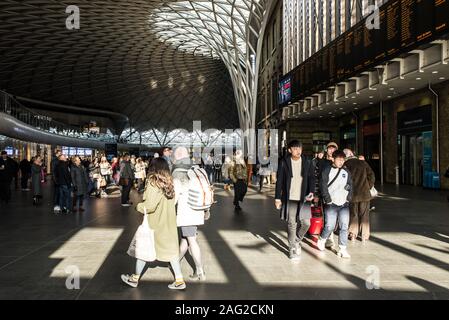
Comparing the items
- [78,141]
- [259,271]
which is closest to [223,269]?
[259,271]

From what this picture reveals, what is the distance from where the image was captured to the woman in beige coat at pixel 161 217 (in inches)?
206

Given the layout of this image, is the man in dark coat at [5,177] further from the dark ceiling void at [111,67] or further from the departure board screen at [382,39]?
the dark ceiling void at [111,67]

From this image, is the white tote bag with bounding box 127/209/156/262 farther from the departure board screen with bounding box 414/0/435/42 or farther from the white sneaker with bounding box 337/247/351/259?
the departure board screen with bounding box 414/0/435/42

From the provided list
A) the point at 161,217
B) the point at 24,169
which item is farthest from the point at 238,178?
the point at 24,169

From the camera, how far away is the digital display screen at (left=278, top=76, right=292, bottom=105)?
30.6 meters

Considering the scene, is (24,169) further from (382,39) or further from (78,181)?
(382,39)

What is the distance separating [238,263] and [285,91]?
26246 mm

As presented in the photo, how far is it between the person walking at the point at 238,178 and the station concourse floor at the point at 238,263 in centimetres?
252

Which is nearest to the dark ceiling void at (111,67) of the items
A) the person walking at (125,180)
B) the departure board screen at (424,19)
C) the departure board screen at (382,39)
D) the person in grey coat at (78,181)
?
the departure board screen at (382,39)

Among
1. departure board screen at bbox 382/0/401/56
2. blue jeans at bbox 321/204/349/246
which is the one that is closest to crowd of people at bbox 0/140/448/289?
blue jeans at bbox 321/204/349/246

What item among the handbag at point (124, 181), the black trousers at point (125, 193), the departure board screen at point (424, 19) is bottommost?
the black trousers at point (125, 193)

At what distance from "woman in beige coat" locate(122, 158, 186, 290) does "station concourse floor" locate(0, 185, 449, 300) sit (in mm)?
266

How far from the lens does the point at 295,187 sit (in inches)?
271
